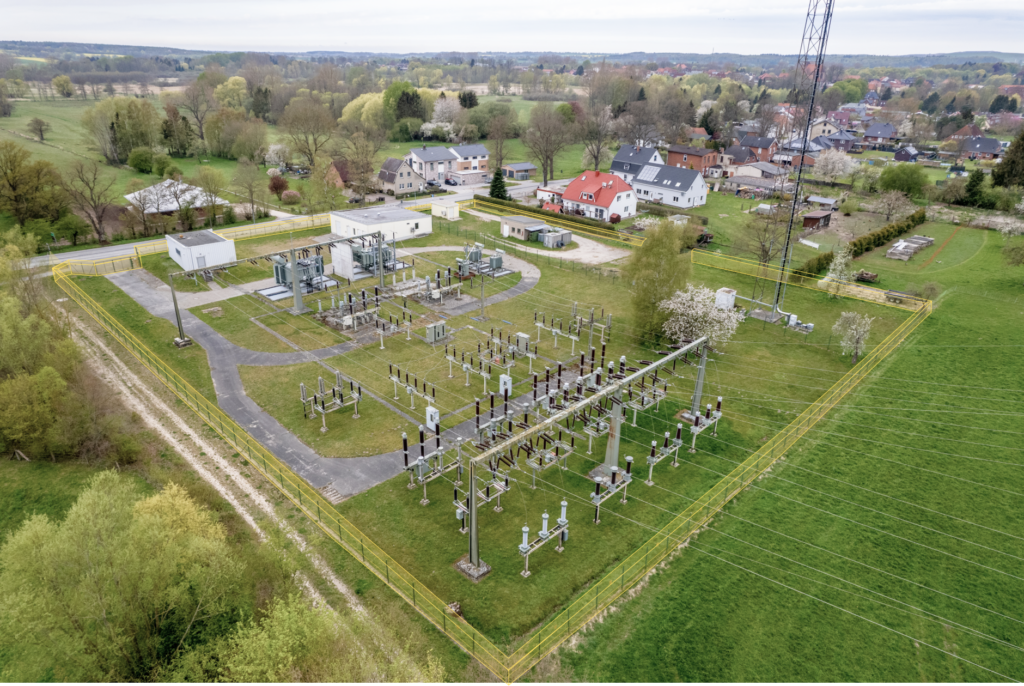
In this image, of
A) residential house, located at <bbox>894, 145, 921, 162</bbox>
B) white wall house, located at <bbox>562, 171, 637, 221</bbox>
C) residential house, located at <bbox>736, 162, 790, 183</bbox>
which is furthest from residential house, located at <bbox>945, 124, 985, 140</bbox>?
white wall house, located at <bbox>562, 171, 637, 221</bbox>

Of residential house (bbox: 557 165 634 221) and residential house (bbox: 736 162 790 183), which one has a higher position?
residential house (bbox: 736 162 790 183)

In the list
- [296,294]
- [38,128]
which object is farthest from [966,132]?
[38,128]

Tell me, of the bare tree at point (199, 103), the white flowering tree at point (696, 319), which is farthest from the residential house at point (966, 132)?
the bare tree at point (199, 103)

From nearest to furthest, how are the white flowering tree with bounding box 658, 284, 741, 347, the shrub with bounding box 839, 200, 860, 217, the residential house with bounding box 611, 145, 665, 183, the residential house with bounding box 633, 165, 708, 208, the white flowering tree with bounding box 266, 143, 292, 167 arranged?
the white flowering tree with bounding box 658, 284, 741, 347, the shrub with bounding box 839, 200, 860, 217, the residential house with bounding box 633, 165, 708, 208, the residential house with bounding box 611, 145, 665, 183, the white flowering tree with bounding box 266, 143, 292, 167

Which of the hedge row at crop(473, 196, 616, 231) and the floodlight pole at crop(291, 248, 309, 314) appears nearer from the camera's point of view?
the floodlight pole at crop(291, 248, 309, 314)

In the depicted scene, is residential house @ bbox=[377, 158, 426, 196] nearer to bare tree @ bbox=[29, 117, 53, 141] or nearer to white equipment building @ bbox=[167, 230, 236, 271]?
white equipment building @ bbox=[167, 230, 236, 271]

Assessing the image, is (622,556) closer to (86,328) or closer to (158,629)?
(158,629)

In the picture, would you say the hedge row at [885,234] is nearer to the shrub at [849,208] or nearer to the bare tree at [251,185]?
the shrub at [849,208]

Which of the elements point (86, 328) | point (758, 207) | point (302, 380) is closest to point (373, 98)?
point (758, 207)
